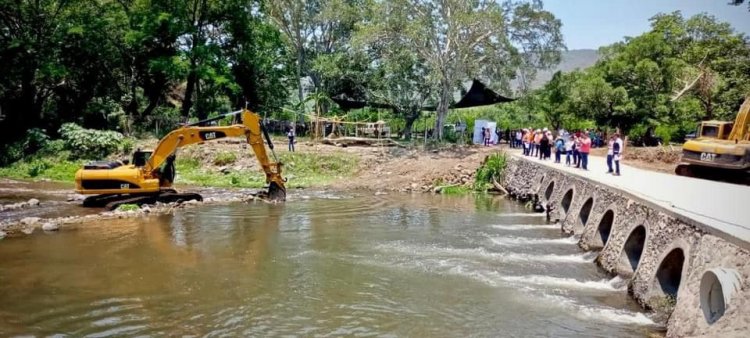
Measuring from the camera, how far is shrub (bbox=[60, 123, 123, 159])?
112 ft

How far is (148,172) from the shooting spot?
20.9 meters

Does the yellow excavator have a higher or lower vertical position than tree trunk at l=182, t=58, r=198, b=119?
lower

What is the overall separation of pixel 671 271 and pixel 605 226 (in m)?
4.96

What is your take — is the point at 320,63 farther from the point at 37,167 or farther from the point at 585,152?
the point at 585,152

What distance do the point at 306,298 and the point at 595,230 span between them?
28.2ft

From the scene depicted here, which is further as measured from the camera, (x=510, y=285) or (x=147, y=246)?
(x=147, y=246)

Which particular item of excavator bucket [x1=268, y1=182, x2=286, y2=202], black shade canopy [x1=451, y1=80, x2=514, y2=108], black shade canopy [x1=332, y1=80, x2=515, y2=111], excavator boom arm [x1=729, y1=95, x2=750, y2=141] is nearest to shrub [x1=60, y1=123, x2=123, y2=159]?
black shade canopy [x1=332, y1=80, x2=515, y2=111]

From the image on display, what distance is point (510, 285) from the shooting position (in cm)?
1207

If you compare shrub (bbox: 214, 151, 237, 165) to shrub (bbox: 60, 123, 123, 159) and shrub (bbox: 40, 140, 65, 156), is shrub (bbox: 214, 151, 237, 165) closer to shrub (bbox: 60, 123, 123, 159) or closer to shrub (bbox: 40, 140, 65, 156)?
shrub (bbox: 60, 123, 123, 159)

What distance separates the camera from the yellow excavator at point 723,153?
18.8 meters

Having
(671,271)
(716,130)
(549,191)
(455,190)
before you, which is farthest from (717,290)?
(455,190)

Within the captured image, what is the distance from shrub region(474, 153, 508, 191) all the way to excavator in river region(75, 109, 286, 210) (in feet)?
41.4

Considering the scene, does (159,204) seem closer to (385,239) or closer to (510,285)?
(385,239)

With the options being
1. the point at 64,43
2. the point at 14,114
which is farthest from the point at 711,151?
the point at 14,114
